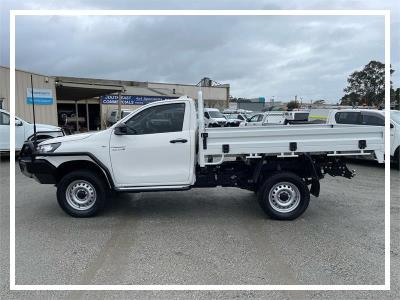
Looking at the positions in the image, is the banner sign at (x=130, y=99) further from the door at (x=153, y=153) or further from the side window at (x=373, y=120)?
the door at (x=153, y=153)

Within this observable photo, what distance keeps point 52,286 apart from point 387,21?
442 centimetres

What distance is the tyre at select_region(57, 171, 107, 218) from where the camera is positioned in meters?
6.32

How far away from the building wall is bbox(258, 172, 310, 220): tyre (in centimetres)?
1411

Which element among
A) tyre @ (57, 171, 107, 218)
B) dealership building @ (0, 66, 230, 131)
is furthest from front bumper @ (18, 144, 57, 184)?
dealership building @ (0, 66, 230, 131)

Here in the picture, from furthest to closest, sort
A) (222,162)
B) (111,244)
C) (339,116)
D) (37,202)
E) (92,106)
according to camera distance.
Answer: (92,106), (339,116), (37,202), (222,162), (111,244)

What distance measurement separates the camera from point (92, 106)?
39.7 m

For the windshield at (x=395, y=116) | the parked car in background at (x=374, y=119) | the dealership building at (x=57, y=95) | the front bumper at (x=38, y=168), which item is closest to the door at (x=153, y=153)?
the front bumper at (x=38, y=168)

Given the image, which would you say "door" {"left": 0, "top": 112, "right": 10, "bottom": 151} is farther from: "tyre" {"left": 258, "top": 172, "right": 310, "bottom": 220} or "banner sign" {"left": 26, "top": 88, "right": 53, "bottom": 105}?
"tyre" {"left": 258, "top": 172, "right": 310, "bottom": 220}

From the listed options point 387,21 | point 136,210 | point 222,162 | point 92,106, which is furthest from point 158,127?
point 92,106

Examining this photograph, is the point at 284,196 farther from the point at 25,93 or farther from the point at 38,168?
the point at 25,93

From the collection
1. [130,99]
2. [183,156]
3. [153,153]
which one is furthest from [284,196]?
[130,99]

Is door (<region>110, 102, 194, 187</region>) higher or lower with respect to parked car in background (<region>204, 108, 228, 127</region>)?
lower

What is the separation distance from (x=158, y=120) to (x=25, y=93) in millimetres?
14146

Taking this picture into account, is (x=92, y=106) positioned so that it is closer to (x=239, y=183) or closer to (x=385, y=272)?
(x=239, y=183)
